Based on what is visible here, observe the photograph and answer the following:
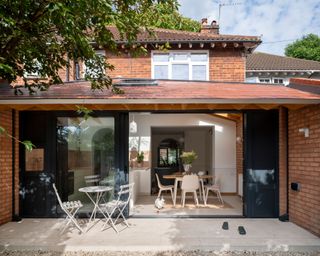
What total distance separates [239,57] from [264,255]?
9.26 m

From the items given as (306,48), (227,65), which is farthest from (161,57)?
(306,48)

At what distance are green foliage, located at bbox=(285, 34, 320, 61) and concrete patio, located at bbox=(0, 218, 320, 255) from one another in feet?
118

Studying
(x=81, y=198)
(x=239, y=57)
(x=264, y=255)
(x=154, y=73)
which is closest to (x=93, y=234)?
(x=81, y=198)

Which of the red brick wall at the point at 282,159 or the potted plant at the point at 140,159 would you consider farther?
the potted plant at the point at 140,159

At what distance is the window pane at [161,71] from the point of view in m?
13.4

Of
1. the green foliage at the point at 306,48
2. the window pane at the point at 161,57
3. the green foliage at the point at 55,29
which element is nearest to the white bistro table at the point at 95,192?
the green foliage at the point at 55,29

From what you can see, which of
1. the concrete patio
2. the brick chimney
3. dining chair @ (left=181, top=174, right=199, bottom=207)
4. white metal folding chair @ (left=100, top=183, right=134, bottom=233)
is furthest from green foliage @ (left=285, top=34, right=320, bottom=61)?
white metal folding chair @ (left=100, top=183, right=134, bottom=233)

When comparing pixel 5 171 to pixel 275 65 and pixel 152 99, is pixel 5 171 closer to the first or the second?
pixel 152 99

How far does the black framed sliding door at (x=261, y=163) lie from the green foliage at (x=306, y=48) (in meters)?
34.6

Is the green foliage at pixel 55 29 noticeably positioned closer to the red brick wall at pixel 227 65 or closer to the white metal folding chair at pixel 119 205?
the white metal folding chair at pixel 119 205

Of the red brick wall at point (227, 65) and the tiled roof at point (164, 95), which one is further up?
the red brick wall at point (227, 65)

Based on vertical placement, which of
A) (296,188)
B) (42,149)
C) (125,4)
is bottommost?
(296,188)

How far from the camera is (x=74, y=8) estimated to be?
13.9 ft

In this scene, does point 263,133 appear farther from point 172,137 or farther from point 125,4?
point 172,137
